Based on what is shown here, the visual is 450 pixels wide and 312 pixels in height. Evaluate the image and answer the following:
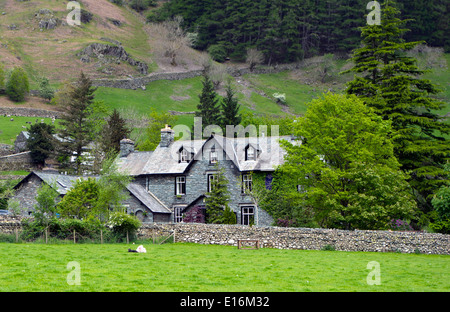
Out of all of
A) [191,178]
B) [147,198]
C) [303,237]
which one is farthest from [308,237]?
[147,198]

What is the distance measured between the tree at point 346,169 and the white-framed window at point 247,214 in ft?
16.2

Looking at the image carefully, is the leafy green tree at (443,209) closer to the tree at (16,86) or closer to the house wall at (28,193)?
the house wall at (28,193)

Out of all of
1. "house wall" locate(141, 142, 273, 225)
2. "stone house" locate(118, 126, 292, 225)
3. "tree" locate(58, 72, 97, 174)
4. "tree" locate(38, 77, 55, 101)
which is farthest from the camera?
"tree" locate(38, 77, 55, 101)

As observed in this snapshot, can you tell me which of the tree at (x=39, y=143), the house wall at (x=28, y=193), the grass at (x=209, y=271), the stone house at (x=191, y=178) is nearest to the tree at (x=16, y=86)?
the tree at (x=39, y=143)

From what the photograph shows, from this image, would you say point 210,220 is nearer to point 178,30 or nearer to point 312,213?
point 312,213

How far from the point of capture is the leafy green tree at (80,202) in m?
38.7

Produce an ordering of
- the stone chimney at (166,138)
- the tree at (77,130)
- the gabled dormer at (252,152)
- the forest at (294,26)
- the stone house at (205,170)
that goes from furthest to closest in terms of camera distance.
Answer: the forest at (294,26) → the tree at (77,130) → the stone chimney at (166,138) → the gabled dormer at (252,152) → the stone house at (205,170)

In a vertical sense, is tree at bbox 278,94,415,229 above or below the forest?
below

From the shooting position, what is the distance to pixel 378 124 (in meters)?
39.9

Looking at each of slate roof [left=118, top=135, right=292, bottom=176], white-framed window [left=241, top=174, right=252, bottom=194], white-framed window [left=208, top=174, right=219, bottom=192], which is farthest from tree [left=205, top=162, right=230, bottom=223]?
slate roof [left=118, top=135, right=292, bottom=176]

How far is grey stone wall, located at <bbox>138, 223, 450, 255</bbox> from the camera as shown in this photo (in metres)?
32.7

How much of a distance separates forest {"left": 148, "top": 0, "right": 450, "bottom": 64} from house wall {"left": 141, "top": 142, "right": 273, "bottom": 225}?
91.3 meters

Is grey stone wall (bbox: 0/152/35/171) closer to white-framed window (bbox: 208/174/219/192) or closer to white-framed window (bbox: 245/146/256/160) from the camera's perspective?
white-framed window (bbox: 208/174/219/192)
